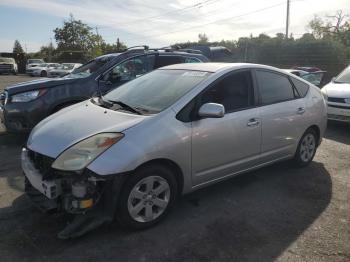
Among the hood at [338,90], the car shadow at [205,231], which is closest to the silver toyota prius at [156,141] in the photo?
the car shadow at [205,231]

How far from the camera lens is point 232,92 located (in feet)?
14.1

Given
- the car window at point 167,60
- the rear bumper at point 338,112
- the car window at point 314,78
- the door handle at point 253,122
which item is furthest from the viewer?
the car window at point 314,78

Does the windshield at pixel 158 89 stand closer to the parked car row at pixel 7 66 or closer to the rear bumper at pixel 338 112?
the rear bumper at pixel 338 112

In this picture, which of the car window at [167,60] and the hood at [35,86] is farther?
the car window at [167,60]

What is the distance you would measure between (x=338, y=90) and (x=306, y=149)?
3607 millimetres

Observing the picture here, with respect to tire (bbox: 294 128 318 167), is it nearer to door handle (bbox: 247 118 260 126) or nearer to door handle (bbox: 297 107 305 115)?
door handle (bbox: 297 107 305 115)

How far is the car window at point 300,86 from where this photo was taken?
5.26 meters

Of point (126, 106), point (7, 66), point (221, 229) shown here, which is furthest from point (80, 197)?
point (7, 66)

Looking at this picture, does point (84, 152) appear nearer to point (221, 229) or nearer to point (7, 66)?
point (221, 229)

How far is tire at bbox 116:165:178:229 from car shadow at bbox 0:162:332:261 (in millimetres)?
132

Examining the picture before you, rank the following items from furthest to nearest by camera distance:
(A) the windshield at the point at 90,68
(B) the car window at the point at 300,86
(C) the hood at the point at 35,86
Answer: (A) the windshield at the point at 90,68 → (C) the hood at the point at 35,86 → (B) the car window at the point at 300,86

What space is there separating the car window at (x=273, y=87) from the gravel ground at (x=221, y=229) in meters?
1.14

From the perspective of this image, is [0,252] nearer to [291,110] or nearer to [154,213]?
[154,213]

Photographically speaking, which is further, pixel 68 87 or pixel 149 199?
pixel 68 87
